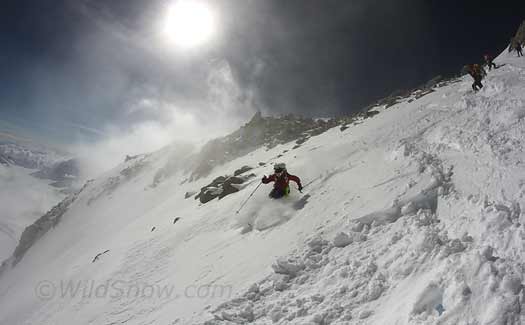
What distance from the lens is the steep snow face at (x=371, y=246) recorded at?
5871 mm

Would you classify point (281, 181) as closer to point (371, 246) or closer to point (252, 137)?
point (371, 246)

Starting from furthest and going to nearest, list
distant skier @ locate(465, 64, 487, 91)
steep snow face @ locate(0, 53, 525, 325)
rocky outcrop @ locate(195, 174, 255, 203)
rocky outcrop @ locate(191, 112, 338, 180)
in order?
1. rocky outcrop @ locate(191, 112, 338, 180)
2. rocky outcrop @ locate(195, 174, 255, 203)
3. distant skier @ locate(465, 64, 487, 91)
4. steep snow face @ locate(0, 53, 525, 325)

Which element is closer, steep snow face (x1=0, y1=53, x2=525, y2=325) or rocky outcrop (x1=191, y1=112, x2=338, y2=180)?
steep snow face (x1=0, y1=53, x2=525, y2=325)

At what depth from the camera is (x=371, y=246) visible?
26.9 ft

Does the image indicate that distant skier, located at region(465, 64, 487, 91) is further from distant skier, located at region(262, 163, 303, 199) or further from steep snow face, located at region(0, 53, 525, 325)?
distant skier, located at region(262, 163, 303, 199)

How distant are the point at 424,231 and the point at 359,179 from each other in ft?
18.0

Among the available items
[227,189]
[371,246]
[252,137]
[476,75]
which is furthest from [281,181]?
[252,137]

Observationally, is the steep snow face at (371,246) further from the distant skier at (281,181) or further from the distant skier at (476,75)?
the distant skier at (476,75)

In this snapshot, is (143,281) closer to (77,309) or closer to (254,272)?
(77,309)

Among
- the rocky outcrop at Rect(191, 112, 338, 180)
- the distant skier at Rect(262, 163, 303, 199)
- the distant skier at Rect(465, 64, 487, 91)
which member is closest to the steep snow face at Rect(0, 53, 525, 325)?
the distant skier at Rect(262, 163, 303, 199)

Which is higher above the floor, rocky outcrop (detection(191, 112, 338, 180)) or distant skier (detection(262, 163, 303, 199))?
rocky outcrop (detection(191, 112, 338, 180))

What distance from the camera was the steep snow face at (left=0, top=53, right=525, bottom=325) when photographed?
587 centimetres

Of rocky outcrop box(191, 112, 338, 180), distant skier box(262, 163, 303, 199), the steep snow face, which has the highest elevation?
rocky outcrop box(191, 112, 338, 180)

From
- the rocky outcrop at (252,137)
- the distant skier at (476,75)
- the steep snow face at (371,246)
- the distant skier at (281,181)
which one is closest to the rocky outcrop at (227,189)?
the steep snow face at (371,246)
